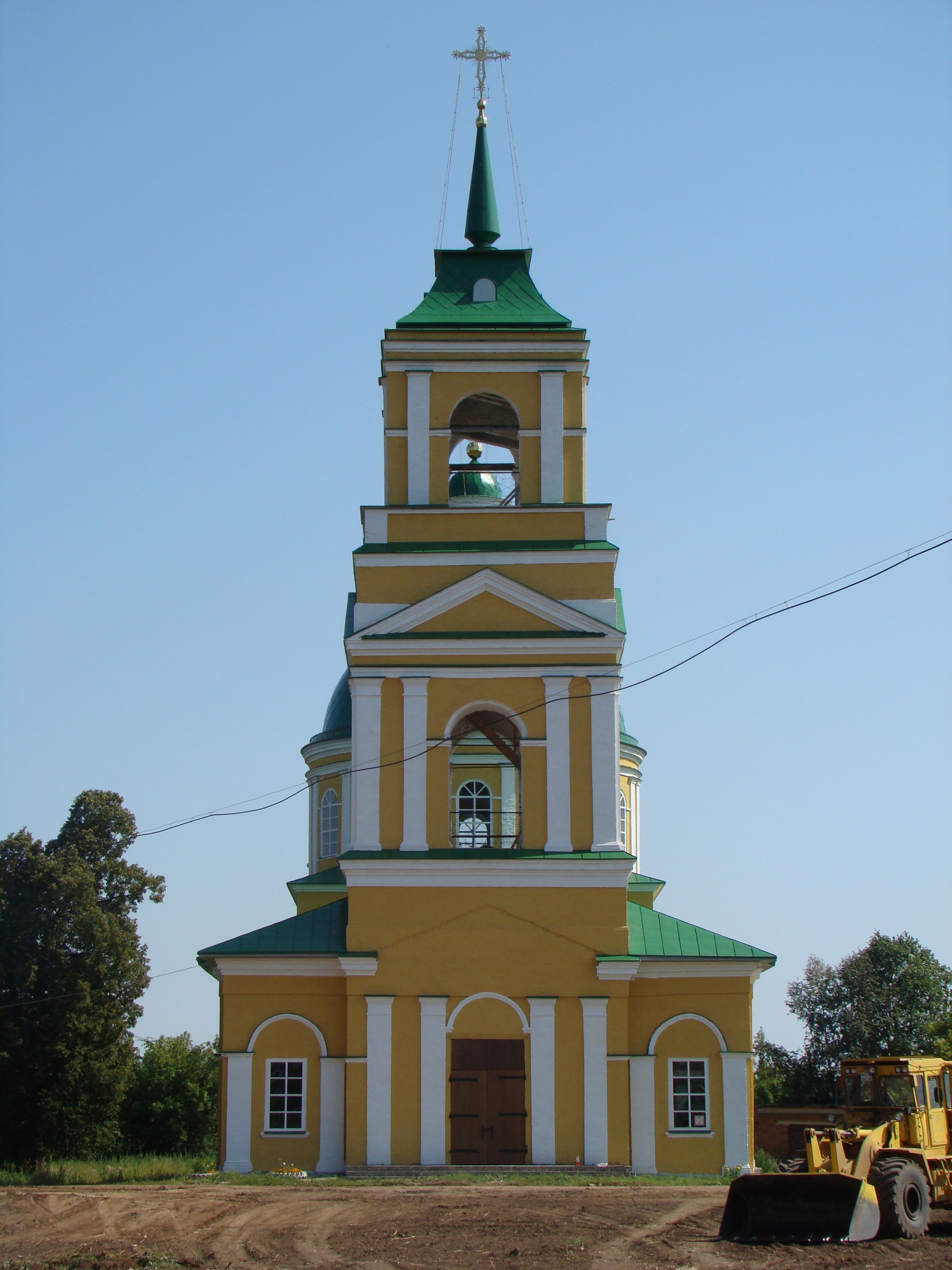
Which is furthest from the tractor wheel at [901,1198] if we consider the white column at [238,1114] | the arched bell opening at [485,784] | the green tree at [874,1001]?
the green tree at [874,1001]

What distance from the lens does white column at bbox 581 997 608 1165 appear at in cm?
2305

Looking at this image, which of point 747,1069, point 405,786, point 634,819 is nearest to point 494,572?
point 405,786

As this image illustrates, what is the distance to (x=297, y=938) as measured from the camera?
24422 millimetres

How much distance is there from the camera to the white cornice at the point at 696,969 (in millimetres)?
23984

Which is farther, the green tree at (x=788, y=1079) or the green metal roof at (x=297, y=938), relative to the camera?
the green tree at (x=788, y=1079)

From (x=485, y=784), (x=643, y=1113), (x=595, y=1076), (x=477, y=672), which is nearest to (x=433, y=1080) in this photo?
(x=595, y=1076)

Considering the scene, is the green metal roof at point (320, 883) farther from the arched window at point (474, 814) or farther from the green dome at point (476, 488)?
the green dome at point (476, 488)

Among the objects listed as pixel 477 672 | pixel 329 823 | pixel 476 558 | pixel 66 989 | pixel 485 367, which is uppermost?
pixel 485 367

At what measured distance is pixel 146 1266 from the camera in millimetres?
14375

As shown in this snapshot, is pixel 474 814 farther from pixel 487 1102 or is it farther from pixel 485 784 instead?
pixel 487 1102

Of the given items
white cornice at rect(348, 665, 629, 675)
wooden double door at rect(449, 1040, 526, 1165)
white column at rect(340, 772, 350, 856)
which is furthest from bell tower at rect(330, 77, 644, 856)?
white column at rect(340, 772, 350, 856)

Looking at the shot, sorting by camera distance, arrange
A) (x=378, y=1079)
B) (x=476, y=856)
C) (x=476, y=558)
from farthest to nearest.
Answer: (x=476, y=558)
(x=476, y=856)
(x=378, y=1079)

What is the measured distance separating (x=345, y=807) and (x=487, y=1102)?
11.1 metres

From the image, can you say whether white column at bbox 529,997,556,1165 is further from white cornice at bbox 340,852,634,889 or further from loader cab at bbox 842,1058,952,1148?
loader cab at bbox 842,1058,952,1148
